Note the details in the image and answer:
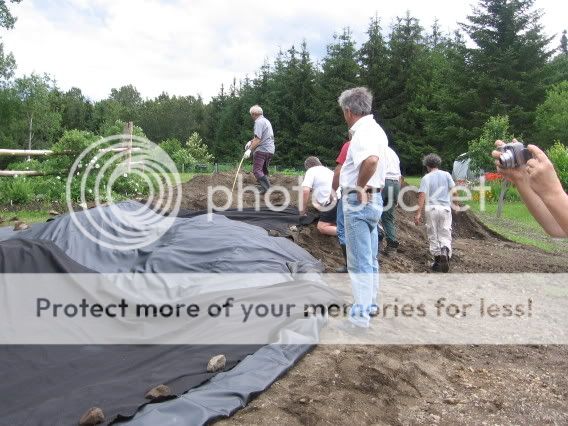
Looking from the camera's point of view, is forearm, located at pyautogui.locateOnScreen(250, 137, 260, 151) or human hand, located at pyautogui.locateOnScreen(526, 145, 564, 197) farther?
forearm, located at pyautogui.locateOnScreen(250, 137, 260, 151)

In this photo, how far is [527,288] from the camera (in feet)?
22.3

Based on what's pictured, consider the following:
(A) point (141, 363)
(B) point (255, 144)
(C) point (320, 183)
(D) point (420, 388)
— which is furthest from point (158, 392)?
(B) point (255, 144)

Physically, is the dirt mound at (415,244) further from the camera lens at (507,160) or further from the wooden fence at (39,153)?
the camera lens at (507,160)

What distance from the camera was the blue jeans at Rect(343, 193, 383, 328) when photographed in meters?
3.98

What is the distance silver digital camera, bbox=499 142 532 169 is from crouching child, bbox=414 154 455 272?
17.1 ft

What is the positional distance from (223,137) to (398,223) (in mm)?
35923

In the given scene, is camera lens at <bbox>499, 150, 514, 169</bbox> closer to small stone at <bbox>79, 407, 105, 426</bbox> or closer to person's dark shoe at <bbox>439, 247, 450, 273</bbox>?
small stone at <bbox>79, 407, 105, 426</bbox>

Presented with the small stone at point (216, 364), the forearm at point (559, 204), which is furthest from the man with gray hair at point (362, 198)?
the forearm at point (559, 204)

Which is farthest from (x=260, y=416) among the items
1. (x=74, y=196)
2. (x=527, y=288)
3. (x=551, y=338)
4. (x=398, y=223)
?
(x=74, y=196)

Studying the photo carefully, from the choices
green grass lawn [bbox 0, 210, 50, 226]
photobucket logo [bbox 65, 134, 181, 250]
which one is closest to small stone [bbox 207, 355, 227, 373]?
photobucket logo [bbox 65, 134, 181, 250]

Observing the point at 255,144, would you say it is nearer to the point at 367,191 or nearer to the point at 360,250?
the point at 367,191

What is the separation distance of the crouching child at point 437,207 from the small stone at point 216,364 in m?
4.56

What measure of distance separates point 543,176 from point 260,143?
8.04 m

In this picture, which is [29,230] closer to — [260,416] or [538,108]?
[260,416]
